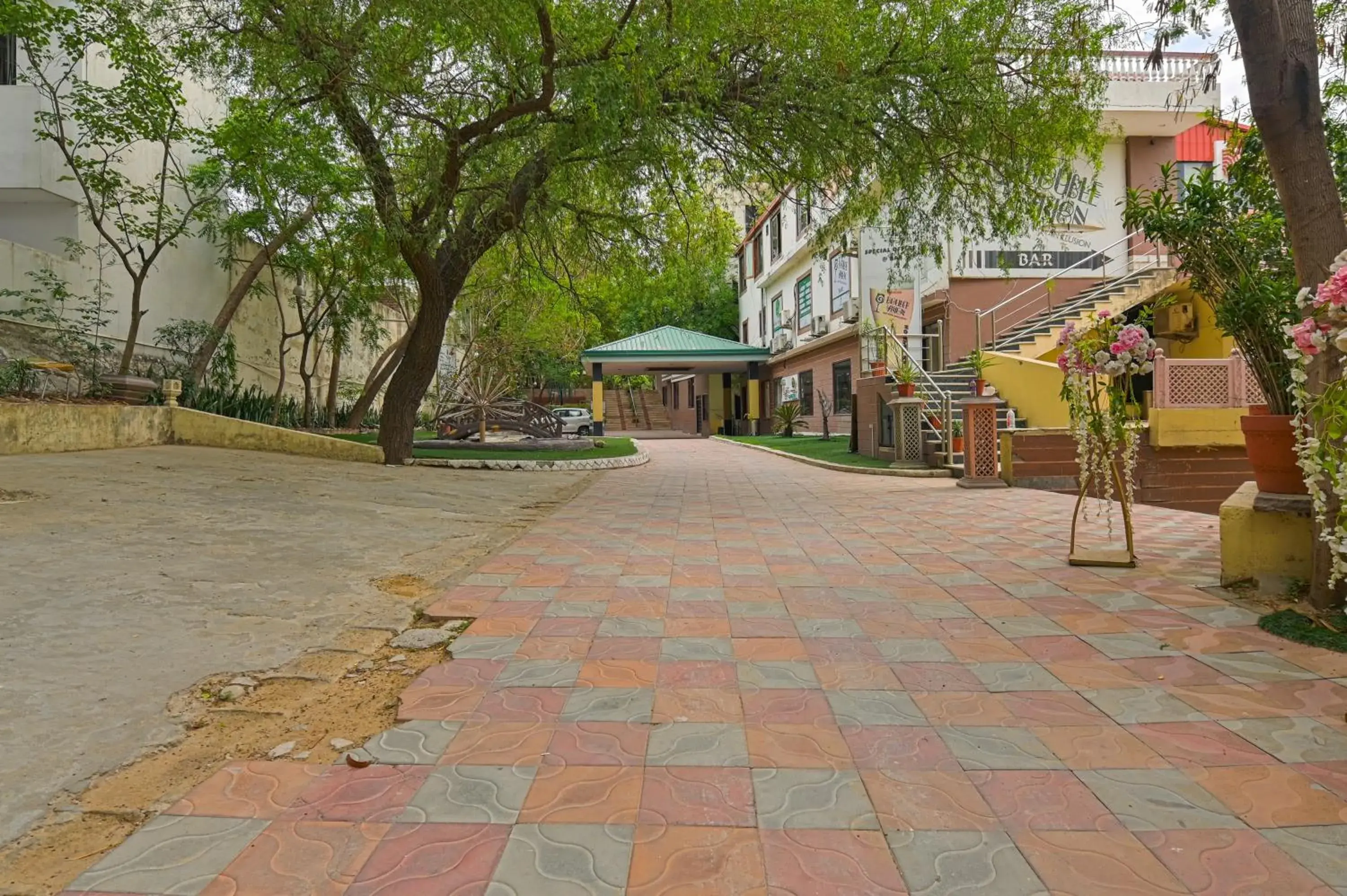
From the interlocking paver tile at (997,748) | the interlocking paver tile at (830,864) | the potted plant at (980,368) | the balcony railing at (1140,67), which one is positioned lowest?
the interlocking paver tile at (830,864)

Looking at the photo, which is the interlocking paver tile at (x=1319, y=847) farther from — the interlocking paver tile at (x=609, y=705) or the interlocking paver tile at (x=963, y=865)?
the interlocking paver tile at (x=609, y=705)

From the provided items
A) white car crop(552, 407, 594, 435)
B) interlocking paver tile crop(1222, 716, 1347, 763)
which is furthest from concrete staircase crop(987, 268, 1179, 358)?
white car crop(552, 407, 594, 435)

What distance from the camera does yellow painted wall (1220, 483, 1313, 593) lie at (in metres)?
3.79

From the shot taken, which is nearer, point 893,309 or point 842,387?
point 893,309

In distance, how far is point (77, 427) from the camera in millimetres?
8469

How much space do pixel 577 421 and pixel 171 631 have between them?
939 inches

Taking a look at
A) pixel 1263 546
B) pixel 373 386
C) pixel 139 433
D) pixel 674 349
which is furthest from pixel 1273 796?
pixel 674 349

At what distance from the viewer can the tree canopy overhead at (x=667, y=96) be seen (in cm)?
665

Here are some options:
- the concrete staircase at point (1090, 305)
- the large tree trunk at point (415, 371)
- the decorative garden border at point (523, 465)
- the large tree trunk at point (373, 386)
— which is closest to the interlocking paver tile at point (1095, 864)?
the large tree trunk at point (415, 371)

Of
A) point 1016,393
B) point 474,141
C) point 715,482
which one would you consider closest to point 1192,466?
point 1016,393

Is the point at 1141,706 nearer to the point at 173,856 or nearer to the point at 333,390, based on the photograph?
the point at 173,856

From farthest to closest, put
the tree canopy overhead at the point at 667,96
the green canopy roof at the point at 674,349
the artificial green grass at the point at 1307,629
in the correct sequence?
the green canopy roof at the point at 674,349 → the tree canopy overhead at the point at 667,96 → the artificial green grass at the point at 1307,629

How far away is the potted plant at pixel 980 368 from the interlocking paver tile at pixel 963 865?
40.2ft

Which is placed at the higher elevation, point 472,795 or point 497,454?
point 497,454
